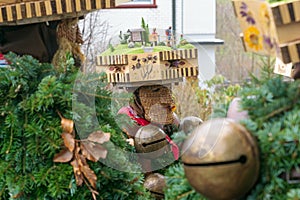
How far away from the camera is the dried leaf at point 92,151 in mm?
1838

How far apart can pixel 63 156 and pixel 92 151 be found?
9 centimetres

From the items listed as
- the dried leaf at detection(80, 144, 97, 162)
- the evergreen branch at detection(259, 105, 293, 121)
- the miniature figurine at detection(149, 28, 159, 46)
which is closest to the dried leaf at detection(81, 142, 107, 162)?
the dried leaf at detection(80, 144, 97, 162)

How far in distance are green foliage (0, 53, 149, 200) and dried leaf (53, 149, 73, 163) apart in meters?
0.02

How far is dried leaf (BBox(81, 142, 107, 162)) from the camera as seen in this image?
1.84m

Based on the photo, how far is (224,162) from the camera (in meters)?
1.32

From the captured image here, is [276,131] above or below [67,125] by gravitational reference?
above

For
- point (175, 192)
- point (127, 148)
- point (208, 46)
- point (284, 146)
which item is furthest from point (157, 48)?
point (208, 46)

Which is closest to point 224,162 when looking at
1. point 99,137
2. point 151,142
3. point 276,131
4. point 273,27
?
point 276,131

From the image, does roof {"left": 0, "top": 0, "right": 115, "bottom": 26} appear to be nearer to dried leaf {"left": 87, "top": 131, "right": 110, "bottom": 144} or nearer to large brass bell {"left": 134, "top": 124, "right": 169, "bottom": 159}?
dried leaf {"left": 87, "top": 131, "right": 110, "bottom": 144}

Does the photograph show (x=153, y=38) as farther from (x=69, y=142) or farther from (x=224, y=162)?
(x=224, y=162)

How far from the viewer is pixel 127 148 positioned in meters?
2.29

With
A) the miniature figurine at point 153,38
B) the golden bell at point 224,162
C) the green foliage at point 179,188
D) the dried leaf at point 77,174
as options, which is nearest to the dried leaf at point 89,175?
the dried leaf at point 77,174

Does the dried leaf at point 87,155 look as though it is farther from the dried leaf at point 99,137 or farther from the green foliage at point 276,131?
the green foliage at point 276,131

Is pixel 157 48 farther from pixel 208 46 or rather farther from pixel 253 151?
pixel 208 46
